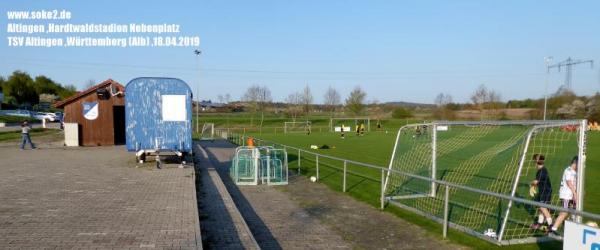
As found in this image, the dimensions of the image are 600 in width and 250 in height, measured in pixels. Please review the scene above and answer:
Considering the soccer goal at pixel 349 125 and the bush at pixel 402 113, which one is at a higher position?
the bush at pixel 402 113


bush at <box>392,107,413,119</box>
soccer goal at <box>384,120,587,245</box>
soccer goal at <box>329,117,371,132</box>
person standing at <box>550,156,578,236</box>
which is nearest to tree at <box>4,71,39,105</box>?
soccer goal at <box>329,117,371,132</box>

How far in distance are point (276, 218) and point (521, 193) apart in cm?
677

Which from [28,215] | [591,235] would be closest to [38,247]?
[28,215]

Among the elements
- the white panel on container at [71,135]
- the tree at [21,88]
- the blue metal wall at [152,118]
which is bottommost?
the white panel on container at [71,135]

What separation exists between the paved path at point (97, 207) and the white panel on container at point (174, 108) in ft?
5.69

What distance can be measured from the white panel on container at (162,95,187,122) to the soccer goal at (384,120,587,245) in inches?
287

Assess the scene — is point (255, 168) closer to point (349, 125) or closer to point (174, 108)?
point (174, 108)

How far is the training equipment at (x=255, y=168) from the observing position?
13.9 metres

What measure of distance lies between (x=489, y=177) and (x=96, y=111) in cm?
1977

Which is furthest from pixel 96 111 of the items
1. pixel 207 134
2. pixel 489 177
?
pixel 207 134

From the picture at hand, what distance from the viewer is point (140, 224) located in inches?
294

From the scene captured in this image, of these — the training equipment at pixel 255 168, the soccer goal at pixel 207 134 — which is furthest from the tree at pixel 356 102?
the training equipment at pixel 255 168

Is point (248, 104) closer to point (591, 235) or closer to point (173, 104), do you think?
point (173, 104)

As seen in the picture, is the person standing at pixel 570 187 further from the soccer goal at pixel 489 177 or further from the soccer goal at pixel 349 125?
the soccer goal at pixel 349 125
